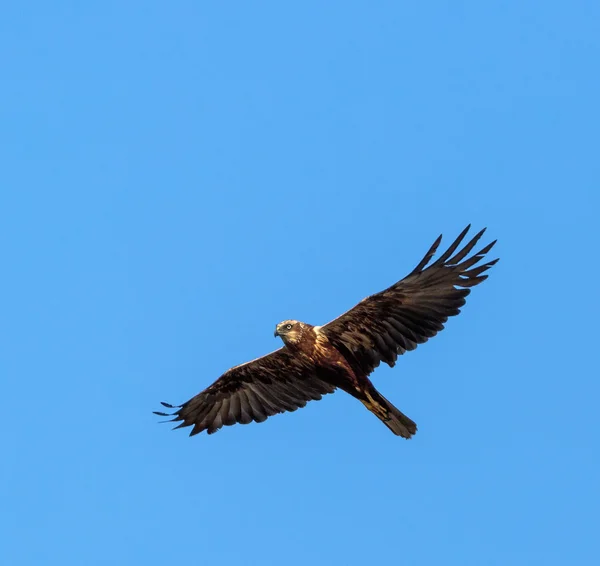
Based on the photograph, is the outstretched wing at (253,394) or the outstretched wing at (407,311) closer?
the outstretched wing at (407,311)

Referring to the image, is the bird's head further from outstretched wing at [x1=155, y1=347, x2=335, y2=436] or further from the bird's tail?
the bird's tail

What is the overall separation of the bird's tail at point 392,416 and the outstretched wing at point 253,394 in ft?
5.33

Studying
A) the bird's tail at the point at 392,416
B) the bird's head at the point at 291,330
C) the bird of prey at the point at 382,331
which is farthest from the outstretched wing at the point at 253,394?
the bird's tail at the point at 392,416

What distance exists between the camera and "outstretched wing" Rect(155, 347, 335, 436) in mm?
22422

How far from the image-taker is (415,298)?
20.7 meters

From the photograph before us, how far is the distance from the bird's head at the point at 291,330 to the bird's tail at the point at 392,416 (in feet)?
5.24

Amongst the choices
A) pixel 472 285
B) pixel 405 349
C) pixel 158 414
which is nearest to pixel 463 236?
pixel 472 285

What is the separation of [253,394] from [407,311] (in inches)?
151

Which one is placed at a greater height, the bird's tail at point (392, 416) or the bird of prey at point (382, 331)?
the bird of prey at point (382, 331)

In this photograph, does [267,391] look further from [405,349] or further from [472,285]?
[472,285]

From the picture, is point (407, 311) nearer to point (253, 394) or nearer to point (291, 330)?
point (291, 330)

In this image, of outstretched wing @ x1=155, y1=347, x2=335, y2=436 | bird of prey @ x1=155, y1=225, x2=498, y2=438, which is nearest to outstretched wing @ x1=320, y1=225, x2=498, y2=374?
bird of prey @ x1=155, y1=225, x2=498, y2=438

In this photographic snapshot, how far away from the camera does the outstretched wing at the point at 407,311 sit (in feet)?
66.8

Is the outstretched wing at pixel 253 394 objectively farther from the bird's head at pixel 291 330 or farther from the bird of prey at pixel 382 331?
the bird's head at pixel 291 330
